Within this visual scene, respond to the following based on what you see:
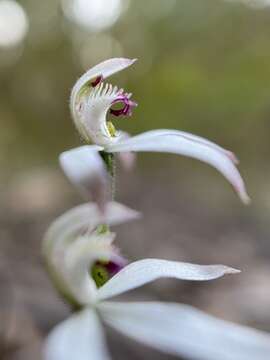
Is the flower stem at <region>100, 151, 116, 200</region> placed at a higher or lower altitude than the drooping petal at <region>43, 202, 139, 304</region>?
higher

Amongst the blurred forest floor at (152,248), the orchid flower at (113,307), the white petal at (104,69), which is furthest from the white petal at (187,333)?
the blurred forest floor at (152,248)

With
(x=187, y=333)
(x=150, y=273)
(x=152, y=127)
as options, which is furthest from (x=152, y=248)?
(x=187, y=333)

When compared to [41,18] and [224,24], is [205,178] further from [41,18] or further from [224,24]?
[41,18]

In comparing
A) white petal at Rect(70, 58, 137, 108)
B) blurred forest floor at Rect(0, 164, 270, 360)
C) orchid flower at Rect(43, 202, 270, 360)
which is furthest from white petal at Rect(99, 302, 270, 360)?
blurred forest floor at Rect(0, 164, 270, 360)

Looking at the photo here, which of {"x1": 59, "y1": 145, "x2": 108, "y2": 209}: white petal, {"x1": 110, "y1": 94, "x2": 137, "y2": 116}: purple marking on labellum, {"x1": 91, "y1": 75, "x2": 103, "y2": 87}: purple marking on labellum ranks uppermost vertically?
{"x1": 91, "y1": 75, "x2": 103, "y2": 87}: purple marking on labellum

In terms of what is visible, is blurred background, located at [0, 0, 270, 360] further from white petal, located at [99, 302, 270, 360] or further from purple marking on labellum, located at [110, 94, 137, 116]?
white petal, located at [99, 302, 270, 360]

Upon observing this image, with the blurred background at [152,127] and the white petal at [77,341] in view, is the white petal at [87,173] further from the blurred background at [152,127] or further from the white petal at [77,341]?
the blurred background at [152,127]
